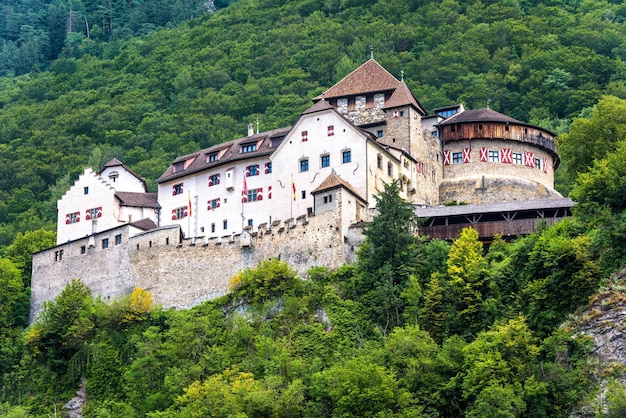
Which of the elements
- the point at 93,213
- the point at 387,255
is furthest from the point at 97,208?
the point at 387,255

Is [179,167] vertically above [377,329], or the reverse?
[179,167]

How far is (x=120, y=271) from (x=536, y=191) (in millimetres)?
24141

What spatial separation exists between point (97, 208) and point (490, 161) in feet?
74.0

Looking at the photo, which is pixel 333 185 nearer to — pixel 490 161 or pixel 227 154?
pixel 227 154

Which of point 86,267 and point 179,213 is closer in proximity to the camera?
point 86,267

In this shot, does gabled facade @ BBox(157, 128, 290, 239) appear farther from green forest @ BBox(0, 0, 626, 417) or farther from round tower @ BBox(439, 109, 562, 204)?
round tower @ BBox(439, 109, 562, 204)

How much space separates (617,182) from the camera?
58094 millimetres

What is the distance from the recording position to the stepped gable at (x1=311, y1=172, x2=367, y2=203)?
66562 mm

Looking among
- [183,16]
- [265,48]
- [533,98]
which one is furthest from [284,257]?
[183,16]

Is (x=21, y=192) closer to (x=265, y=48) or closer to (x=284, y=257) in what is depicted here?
(x=265, y=48)

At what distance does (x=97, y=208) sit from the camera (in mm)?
76438

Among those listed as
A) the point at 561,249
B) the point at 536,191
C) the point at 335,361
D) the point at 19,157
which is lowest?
the point at 335,361

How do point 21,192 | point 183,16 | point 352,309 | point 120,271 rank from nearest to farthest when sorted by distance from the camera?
point 352,309
point 120,271
point 21,192
point 183,16

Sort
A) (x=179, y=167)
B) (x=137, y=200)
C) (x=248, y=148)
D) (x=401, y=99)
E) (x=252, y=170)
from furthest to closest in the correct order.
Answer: (x=179, y=167), (x=137, y=200), (x=248, y=148), (x=401, y=99), (x=252, y=170)
